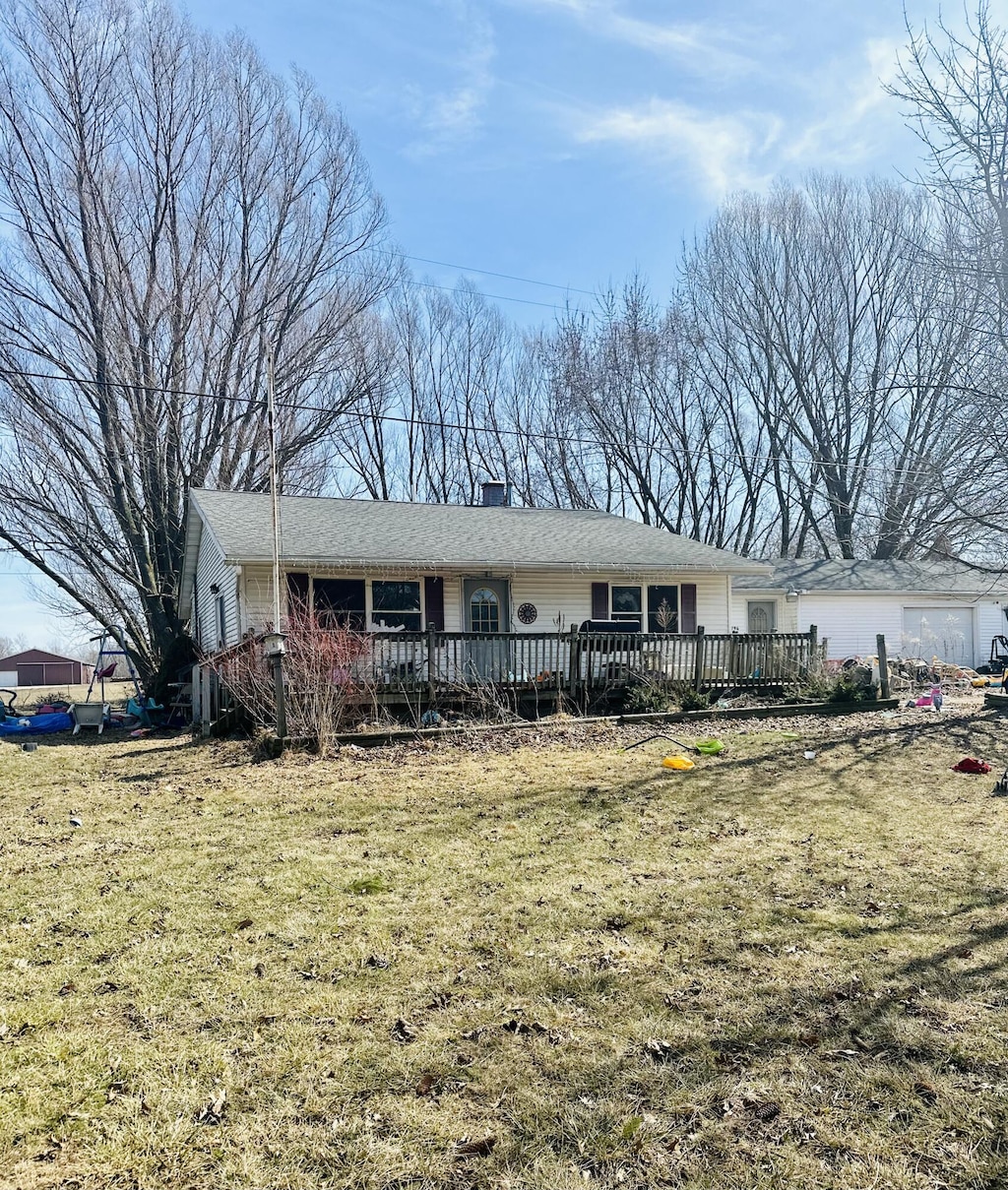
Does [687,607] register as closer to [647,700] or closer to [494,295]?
[647,700]

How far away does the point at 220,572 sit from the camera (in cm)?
1589

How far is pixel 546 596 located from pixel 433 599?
2568 millimetres

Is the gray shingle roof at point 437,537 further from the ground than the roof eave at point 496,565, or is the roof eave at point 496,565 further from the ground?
the gray shingle roof at point 437,537

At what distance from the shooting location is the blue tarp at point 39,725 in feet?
46.0

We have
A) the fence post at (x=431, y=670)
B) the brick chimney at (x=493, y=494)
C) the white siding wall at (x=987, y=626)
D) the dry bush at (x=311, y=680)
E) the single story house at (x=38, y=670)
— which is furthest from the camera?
the single story house at (x=38, y=670)

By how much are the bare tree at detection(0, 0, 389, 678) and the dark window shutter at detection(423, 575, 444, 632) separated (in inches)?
281

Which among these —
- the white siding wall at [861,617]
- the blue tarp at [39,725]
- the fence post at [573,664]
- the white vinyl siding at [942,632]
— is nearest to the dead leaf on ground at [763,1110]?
the fence post at [573,664]

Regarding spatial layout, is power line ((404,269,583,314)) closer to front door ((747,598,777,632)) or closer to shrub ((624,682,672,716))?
front door ((747,598,777,632))

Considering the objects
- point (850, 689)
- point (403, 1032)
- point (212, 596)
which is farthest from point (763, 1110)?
point (212, 596)

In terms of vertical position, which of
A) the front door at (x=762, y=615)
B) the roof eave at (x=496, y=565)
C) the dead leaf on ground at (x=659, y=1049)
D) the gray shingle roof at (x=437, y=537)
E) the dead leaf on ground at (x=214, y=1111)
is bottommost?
the dead leaf on ground at (x=659, y=1049)

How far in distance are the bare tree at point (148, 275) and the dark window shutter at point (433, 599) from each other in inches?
281

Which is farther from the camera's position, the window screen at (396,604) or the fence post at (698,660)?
the window screen at (396,604)

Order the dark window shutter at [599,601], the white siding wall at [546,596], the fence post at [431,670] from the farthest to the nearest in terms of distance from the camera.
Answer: the dark window shutter at [599,601]
the white siding wall at [546,596]
the fence post at [431,670]

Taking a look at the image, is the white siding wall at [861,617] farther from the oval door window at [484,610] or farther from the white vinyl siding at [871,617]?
the oval door window at [484,610]
